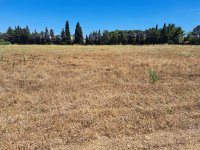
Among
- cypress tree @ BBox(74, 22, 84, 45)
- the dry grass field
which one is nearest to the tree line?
cypress tree @ BBox(74, 22, 84, 45)

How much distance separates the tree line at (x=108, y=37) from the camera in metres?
60.0

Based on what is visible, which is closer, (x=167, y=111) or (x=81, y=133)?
(x=81, y=133)

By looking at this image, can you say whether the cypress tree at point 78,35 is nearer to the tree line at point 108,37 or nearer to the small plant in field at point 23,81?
the tree line at point 108,37

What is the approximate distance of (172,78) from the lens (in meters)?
10.4

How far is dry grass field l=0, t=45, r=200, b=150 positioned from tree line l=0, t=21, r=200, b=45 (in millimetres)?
50950

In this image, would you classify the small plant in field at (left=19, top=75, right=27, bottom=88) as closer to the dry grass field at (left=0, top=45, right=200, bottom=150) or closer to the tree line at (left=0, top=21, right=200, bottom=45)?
the dry grass field at (left=0, top=45, right=200, bottom=150)

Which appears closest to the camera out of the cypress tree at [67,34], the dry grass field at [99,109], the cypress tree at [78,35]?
the dry grass field at [99,109]

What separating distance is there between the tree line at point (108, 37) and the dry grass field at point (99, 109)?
5095 centimetres

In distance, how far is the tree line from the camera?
197 feet

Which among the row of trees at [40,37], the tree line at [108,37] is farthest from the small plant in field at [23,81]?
the row of trees at [40,37]

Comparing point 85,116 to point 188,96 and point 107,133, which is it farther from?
point 188,96

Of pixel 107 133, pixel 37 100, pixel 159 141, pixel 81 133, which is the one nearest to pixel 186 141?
pixel 159 141

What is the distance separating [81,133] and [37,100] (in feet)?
8.94

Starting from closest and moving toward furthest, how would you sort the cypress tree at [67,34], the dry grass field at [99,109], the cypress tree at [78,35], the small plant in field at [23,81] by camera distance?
the dry grass field at [99,109] < the small plant in field at [23,81] < the cypress tree at [78,35] < the cypress tree at [67,34]
